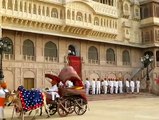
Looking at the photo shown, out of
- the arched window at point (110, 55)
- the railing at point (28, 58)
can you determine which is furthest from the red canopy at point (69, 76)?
the arched window at point (110, 55)

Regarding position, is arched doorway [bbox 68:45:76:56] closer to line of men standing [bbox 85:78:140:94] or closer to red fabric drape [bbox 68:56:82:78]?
red fabric drape [bbox 68:56:82:78]

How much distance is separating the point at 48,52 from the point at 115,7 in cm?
1089

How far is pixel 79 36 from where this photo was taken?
30984 mm

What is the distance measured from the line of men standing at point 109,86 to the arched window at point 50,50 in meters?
4.07

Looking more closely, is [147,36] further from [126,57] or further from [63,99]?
[63,99]

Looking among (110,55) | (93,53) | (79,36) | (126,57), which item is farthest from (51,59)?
(126,57)

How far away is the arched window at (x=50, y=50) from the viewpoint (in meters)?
28.5

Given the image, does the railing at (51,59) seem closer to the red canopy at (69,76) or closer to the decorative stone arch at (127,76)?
the decorative stone arch at (127,76)

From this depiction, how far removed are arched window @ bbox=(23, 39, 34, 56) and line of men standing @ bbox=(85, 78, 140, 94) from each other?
5722 millimetres

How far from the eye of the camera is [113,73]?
1340 inches

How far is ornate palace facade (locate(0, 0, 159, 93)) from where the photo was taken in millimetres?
25828

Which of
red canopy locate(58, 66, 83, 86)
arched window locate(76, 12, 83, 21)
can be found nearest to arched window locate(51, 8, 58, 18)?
arched window locate(76, 12, 83, 21)

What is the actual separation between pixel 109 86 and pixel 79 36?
5888mm

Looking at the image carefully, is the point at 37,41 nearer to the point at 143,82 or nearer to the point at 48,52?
the point at 48,52
